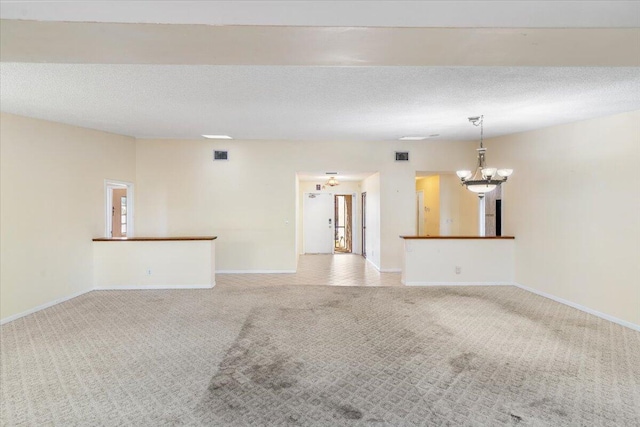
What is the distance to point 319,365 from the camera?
3.02 m

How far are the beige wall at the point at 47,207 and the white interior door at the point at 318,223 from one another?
5.85m

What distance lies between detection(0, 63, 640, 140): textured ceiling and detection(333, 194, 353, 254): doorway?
6.03m

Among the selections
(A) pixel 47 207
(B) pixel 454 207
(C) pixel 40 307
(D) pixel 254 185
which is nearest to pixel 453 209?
(B) pixel 454 207

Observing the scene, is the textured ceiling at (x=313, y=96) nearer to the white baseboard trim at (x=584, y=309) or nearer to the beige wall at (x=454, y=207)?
the white baseboard trim at (x=584, y=309)

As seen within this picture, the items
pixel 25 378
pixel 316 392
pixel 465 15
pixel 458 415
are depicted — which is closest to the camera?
pixel 465 15

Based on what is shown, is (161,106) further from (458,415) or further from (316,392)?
(458,415)

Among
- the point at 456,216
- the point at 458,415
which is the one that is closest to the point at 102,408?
the point at 458,415

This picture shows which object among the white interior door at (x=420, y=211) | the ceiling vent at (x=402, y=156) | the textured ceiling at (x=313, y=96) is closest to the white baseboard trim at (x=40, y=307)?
the textured ceiling at (x=313, y=96)

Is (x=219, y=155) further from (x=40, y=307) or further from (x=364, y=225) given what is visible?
(x=364, y=225)

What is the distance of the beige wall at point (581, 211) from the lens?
416cm

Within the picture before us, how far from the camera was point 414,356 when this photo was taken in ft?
10.5

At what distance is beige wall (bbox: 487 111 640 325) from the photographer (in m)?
4.16

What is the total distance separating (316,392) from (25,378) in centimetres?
250

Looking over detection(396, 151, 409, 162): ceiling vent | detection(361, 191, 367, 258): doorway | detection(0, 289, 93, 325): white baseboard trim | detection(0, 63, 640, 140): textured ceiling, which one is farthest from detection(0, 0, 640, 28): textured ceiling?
detection(361, 191, 367, 258): doorway
